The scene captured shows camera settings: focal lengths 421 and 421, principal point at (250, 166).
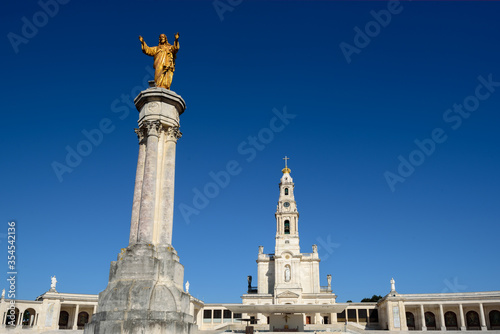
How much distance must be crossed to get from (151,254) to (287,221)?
63.6 metres

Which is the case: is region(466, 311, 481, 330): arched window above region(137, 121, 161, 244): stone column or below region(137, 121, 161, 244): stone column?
below

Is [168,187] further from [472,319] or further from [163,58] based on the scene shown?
[472,319]

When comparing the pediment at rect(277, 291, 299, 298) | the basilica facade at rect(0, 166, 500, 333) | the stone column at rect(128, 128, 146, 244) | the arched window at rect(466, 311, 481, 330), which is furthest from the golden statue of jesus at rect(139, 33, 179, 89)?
the arched window at rect(466, 311, 481, 330)

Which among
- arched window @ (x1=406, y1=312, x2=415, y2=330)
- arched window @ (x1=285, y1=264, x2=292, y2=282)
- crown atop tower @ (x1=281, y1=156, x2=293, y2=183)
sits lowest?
arched window @ (x1=406, y1=312, x2=415, y2=330)

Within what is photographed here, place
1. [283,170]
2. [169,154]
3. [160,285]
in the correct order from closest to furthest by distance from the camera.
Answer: [160,285]
[169,154]
[283,170]

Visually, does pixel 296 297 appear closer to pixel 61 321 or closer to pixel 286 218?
pixel 286 218

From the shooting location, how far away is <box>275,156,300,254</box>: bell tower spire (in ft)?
248

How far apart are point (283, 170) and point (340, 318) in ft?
94.9

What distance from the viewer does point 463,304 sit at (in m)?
59.4

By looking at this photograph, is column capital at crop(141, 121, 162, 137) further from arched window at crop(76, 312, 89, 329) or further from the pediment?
the pediment

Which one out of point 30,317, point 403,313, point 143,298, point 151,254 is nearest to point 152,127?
Result: point 151,254

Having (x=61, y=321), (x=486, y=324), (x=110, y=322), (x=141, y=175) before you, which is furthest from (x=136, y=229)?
(x=486, y=324)

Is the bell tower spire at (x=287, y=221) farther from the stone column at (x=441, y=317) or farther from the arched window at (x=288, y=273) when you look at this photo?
the stone column at (x=441, y=317)

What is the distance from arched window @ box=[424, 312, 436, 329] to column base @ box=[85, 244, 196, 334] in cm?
5834
